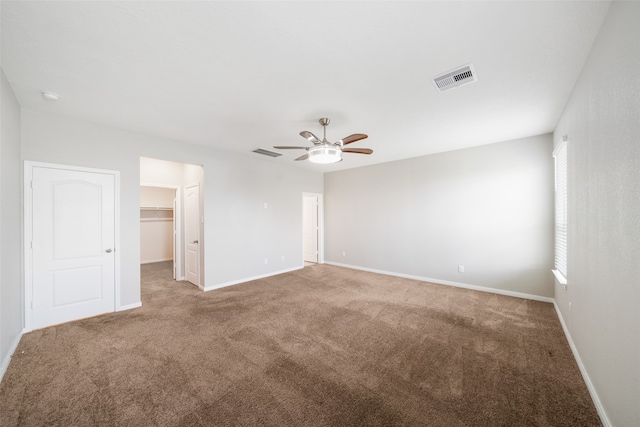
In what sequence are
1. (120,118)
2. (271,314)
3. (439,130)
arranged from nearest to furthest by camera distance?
1. (120,118)
2. (271,314)
3. (439,130)

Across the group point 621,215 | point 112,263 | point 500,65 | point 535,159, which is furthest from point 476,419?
point 112,263

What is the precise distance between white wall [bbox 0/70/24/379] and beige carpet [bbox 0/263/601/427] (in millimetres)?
259

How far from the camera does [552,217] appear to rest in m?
4.05

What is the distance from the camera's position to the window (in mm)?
3225

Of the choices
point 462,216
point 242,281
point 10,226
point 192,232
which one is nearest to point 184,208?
point 192,232

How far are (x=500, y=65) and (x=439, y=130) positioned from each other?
65.5 inches

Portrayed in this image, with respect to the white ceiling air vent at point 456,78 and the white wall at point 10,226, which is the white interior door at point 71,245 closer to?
the white wall at point 10,226

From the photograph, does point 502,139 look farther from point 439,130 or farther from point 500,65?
point 500,65

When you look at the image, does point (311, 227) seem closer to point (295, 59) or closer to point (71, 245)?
point (71, 245)

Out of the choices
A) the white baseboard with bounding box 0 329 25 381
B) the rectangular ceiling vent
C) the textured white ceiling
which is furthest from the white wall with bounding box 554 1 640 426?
the white baseboard with bounding box 0 329 25 381

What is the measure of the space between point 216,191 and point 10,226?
8.89 feet

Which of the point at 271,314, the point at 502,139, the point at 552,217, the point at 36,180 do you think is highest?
the point at 502,139

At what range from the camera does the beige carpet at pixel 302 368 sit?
180 centimetres

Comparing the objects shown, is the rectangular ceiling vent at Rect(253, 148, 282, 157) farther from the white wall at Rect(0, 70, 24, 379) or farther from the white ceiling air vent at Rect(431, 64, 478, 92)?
the white ceiling air vent at Rect(431, 64, 478, 92)
